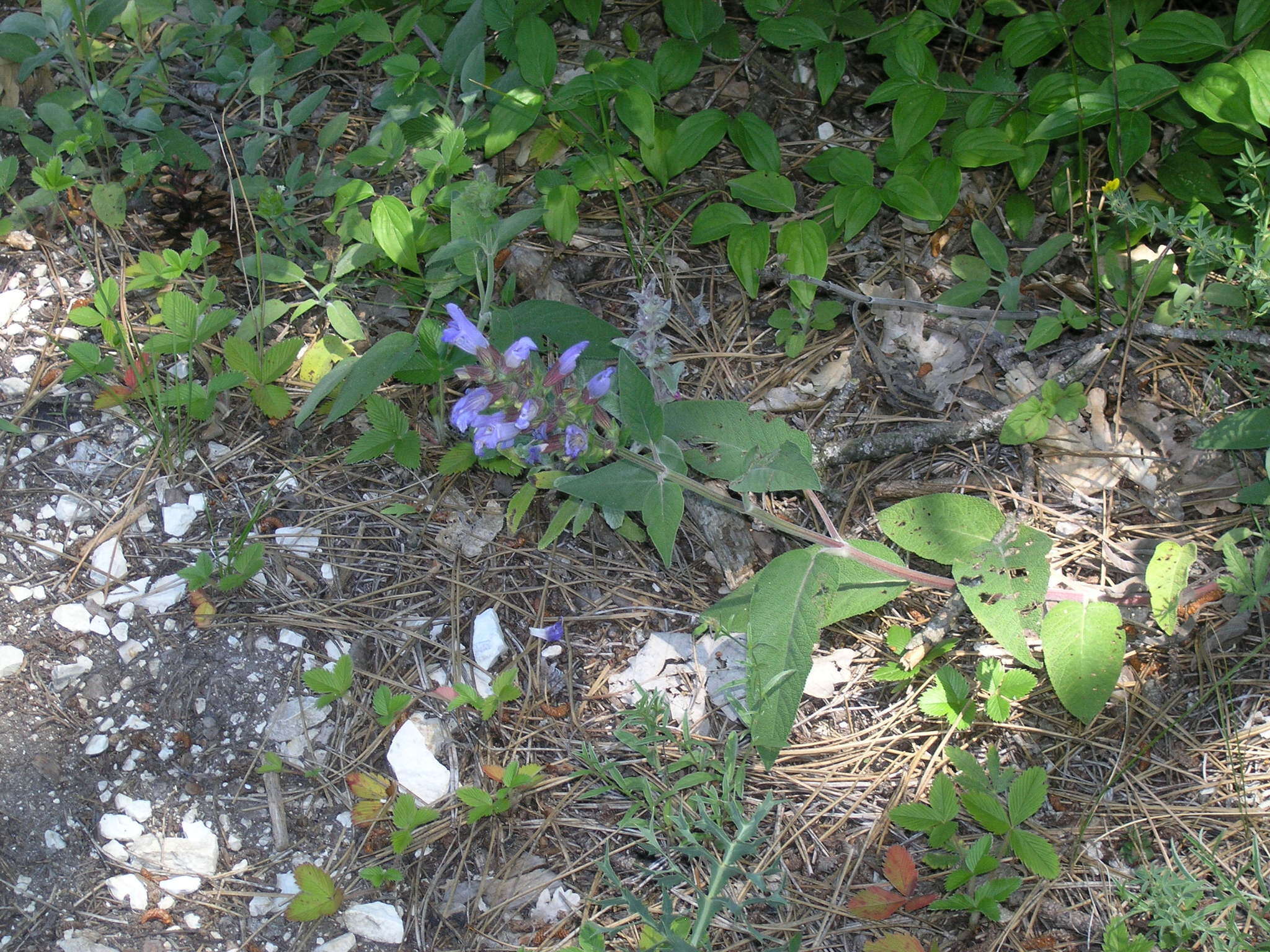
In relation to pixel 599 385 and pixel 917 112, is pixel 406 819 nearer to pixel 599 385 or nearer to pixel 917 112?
pixel 599 385

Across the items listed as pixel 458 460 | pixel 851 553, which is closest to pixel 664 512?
pixel 851 553

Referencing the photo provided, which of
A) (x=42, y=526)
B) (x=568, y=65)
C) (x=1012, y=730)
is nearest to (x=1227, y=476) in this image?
(x=1012, y=730)

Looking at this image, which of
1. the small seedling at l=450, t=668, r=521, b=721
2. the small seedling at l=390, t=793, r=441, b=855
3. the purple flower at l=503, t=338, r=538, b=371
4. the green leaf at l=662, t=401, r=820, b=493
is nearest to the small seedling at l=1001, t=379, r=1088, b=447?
the green leaf at l=662, t=401, r=820, b=493

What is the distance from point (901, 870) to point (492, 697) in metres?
0.89

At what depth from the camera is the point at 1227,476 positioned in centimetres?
219

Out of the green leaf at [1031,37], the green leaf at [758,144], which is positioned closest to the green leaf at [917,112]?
the green leaf at [1031,37]

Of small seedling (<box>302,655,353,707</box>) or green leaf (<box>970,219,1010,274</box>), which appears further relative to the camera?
green leaf (<box>970,219,1010,274</box>)

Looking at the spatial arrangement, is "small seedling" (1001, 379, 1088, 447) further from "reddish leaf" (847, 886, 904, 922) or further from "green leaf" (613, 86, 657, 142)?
"green leaf" (613, 86, 657, 142)

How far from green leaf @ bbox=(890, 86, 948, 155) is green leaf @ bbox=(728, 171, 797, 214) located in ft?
1.03

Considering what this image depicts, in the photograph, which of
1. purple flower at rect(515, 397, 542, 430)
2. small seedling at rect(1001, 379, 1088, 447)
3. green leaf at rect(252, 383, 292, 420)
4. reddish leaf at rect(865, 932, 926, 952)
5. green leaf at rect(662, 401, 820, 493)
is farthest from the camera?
green leaf at rect(252, 383, 292, 420)

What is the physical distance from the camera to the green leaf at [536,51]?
251cm

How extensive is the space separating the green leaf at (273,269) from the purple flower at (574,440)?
108cm

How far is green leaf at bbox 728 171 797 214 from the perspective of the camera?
246 cm

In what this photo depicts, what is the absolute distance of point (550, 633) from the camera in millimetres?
2105
